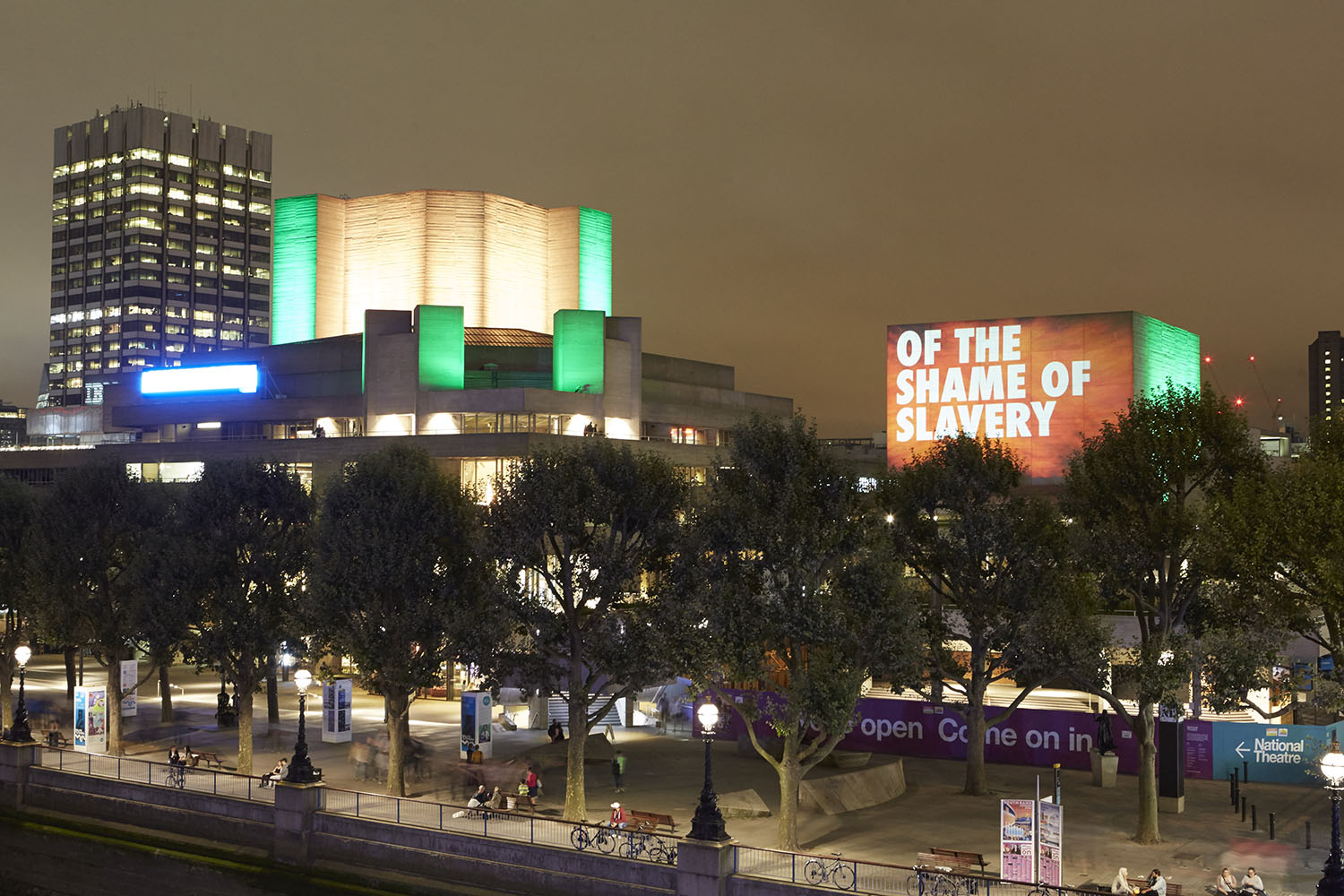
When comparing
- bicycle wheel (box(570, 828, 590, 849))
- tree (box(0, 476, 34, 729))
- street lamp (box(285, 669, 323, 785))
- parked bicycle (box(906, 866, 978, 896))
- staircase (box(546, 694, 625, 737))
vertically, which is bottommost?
staircase (box(546, 694, 625, 737))

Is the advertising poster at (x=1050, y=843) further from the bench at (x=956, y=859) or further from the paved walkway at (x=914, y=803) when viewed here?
the paved walkway at (x=914, y=803)

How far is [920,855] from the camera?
3250 centimetres

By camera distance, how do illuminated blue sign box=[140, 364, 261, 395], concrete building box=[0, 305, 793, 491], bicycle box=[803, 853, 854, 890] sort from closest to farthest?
bicycle box=[803, 853, 854, 890], concrete building box=[0, 305, 793, 491], illuminated blue sign box=[140, 364, 261, 395]

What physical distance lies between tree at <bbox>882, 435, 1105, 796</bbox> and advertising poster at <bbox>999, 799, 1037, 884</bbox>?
30.0 ft

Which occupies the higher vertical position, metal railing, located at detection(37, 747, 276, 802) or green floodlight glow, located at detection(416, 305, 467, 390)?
green floodlight glow, located at detection(416, 305, 467, 390)

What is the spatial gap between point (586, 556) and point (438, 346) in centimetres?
5519

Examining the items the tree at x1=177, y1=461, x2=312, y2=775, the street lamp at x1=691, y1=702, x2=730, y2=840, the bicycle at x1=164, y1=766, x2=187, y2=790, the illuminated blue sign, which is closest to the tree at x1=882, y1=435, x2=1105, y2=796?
the street lamp at x1=691, y1=702, x2=730, y2=840

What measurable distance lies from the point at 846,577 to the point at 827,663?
2.80 m

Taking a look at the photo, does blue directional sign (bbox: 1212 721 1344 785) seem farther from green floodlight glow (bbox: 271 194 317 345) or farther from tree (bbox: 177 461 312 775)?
green floodlight glow (bbox: 271 194 317 345)

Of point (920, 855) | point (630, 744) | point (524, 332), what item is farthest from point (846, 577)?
point (524, 332)

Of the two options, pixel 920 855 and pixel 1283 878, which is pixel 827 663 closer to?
pixel 920 855

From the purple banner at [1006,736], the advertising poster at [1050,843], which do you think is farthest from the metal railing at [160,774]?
the advertising poster at [1050,843]

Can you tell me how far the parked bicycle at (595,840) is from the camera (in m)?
33.2

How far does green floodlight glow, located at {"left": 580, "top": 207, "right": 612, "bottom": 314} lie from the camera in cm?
11400
